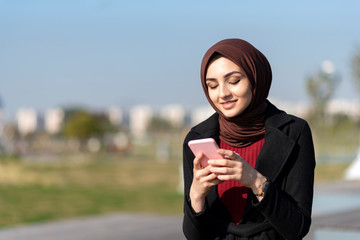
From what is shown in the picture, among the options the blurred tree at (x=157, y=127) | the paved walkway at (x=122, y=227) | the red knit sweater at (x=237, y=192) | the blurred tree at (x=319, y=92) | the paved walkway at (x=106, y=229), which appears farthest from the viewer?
the blurred tree at (x=157, y=127)

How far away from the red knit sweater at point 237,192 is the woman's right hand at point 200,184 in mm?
82

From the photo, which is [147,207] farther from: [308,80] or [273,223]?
[308,80]

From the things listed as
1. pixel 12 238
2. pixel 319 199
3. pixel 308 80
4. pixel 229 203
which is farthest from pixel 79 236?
pixel 308 80

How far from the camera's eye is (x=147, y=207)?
10320mm

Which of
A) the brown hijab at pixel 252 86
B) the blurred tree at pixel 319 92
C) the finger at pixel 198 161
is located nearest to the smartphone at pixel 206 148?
the finger at pixel 198 161

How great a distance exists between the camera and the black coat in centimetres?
166

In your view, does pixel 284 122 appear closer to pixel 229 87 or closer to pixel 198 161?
pixel 229 87

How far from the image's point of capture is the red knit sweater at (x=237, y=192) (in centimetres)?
173

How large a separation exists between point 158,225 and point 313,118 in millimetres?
25457

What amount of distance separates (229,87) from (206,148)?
23cm

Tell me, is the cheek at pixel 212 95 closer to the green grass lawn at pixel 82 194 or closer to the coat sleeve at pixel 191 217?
the coat sleeve at pixel 191 217

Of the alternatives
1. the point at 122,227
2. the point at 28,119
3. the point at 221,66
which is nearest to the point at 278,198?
the point at 221,66

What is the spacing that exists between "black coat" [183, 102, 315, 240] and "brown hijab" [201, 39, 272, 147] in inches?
1.7

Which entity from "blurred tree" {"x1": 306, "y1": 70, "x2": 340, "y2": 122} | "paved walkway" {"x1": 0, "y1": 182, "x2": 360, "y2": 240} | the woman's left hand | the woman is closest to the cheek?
the woman
